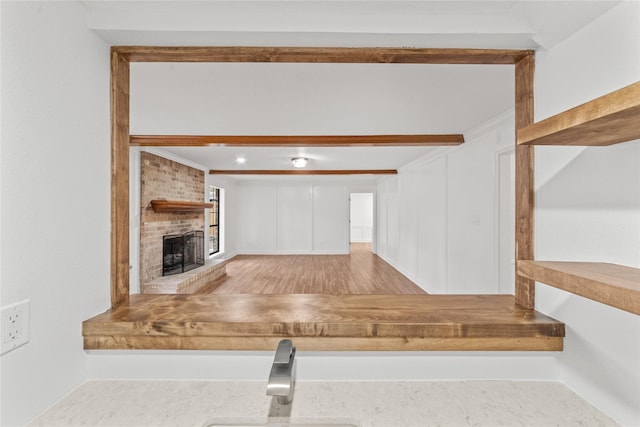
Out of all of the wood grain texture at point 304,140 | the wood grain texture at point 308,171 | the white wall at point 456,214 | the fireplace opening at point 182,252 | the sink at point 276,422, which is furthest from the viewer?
the wood grain texture at point 308,171

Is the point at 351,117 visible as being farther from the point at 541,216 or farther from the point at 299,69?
the point at 541,216

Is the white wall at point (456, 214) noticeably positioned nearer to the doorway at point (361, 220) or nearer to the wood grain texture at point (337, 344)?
the wood grain texture at point (337, 344)

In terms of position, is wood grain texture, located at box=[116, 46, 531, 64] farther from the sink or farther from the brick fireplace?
the brick fireplace

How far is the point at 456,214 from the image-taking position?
362 cm

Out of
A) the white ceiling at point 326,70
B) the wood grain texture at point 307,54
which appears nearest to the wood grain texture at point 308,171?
the white ceiling at point 326,70

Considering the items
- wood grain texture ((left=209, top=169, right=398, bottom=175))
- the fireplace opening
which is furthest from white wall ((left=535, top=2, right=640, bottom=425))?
wood grain texture ((left=209, top=169, right=398, bottom=175))

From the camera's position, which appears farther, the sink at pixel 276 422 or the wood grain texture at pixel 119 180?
the wood grain texture at pixel 119 180

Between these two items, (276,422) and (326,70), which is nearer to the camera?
(276,422)

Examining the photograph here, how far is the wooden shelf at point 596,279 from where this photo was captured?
23.5 inches

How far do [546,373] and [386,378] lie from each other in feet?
1.92

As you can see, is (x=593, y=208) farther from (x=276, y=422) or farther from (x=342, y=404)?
(x=276, y=422)

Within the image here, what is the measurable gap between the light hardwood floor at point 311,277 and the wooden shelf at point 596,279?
309 centimetres

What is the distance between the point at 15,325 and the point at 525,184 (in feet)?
5.76

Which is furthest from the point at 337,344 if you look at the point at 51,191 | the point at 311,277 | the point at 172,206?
the point at 311,277
